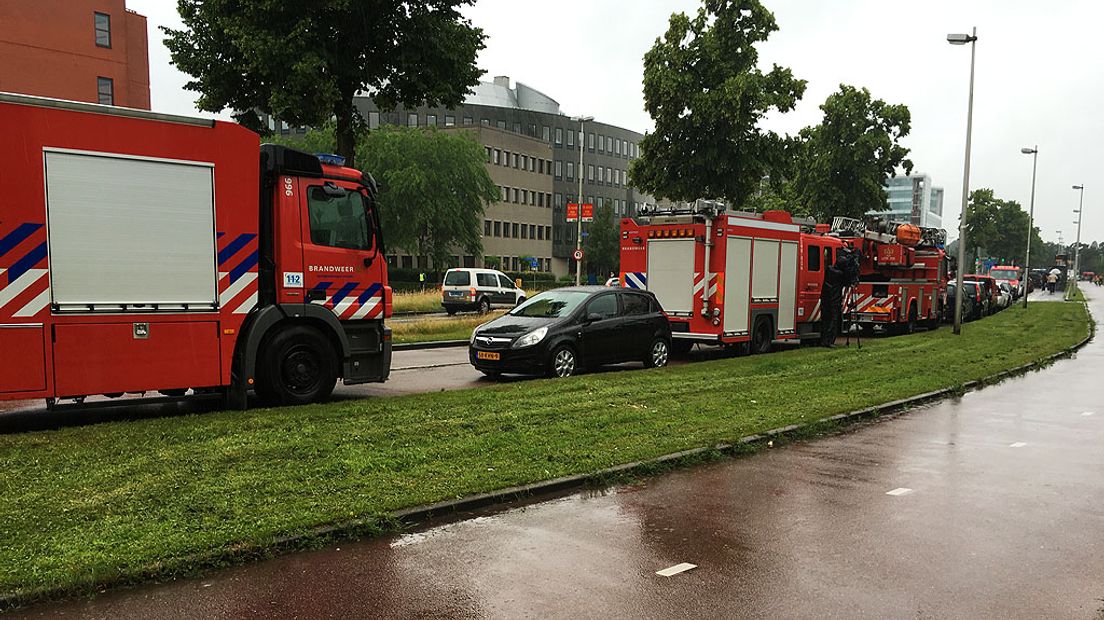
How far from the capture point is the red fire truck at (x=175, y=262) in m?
7.74

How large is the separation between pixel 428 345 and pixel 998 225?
110 meters

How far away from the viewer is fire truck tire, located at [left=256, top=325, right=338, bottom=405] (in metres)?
9.49

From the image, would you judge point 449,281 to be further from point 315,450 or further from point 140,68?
point 140,68

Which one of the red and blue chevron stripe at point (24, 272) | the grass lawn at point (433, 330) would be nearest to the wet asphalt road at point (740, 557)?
the red and blue chevron stripe at point (24, 272)

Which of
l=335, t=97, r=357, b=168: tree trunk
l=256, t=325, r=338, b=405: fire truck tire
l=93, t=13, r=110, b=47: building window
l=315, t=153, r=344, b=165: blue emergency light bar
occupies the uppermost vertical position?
l=93, t=13, r=110, b=47: building window

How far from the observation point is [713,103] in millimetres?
22078

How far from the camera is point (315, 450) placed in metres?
7.07

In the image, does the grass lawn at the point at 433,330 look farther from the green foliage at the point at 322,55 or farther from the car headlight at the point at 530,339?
the car headlight at the point at 530,339

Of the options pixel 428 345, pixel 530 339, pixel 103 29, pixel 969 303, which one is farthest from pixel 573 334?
pixel 103 29

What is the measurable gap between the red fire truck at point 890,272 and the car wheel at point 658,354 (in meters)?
10.1

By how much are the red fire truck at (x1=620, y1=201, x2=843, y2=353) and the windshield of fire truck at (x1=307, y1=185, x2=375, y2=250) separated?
7578 millimetres

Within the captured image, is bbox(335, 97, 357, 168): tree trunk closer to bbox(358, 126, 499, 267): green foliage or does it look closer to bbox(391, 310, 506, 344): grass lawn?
bbox(391, 310, 506, 344): grass lawn

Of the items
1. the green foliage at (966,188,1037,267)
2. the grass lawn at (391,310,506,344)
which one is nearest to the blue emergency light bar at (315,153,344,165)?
the grass lawn at (391,310,506,344)

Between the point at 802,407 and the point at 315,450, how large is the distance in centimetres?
594
